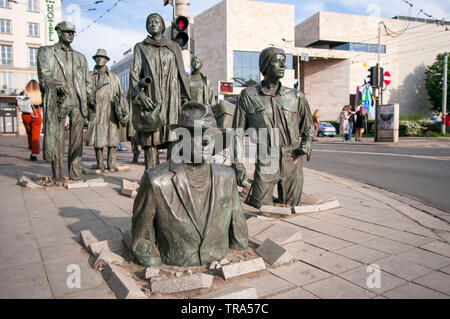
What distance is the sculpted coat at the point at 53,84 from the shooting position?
622 centimetres

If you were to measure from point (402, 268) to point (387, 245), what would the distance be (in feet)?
1.90

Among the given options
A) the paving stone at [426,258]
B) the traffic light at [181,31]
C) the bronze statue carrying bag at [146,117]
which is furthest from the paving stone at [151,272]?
the traffic light at [181,31]

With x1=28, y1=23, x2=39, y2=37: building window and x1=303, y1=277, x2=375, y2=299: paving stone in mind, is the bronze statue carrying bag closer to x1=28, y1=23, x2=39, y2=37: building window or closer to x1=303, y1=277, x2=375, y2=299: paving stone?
x1=303, y1=277, x2=375, y2=299: paving stone

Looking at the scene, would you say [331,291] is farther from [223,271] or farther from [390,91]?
[390,91]

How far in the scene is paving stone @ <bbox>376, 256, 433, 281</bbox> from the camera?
2816 mm

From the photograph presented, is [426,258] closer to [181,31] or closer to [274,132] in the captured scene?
[274,132]

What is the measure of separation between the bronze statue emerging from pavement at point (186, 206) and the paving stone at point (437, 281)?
61.2 inches

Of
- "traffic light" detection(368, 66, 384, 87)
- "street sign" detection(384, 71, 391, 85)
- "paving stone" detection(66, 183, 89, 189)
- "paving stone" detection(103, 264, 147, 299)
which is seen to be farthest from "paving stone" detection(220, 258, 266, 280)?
"street sign" detection(384, 71, 391, 85)

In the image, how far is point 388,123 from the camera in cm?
1908

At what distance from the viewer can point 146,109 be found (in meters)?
4.84

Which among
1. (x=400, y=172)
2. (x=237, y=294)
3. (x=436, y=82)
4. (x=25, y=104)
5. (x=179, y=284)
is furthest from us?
(x=436, y=82)

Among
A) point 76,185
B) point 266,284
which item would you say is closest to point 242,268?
point 266,284

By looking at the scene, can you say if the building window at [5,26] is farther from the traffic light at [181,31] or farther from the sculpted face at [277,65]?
the sculpted face at [277,65]
